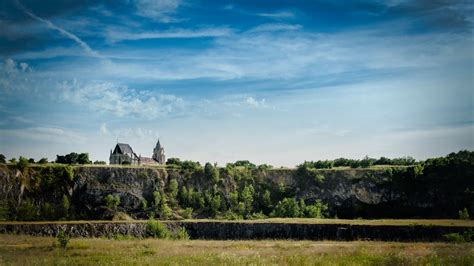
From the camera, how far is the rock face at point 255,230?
54156 millimetres

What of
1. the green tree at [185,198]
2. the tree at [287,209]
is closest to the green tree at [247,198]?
the tree at [287,209]

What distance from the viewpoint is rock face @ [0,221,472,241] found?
54156 millimetres

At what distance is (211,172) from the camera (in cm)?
9731

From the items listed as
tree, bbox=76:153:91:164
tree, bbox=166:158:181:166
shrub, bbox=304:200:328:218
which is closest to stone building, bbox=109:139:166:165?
tree, bbox=166:158:181:166

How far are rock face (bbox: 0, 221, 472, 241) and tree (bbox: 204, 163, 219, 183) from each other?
29.4m

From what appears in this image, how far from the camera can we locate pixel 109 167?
3674 inches

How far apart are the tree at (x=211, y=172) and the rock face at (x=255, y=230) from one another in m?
29.4

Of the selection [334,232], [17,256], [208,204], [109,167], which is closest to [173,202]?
[208,204]

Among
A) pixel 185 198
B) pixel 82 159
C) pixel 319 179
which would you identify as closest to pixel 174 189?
pixel 185 198

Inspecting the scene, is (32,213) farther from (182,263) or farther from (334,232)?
(182,263)

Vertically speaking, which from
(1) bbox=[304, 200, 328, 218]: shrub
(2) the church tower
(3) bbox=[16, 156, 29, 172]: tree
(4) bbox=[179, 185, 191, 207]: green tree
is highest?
(2) the church tower

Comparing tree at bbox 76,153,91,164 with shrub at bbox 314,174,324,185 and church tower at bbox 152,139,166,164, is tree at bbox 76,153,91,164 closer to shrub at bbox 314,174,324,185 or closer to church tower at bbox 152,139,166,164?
church tower at bbox 152,139,166,164

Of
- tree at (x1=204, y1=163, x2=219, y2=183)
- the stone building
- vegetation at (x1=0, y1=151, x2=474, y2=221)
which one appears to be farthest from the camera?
the stone building

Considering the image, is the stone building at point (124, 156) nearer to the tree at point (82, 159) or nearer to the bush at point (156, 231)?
the tree at point (82, 159)
